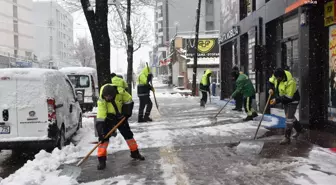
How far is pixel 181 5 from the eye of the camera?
71750 mm

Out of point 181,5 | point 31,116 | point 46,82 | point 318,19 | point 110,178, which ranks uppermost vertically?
point 181,5

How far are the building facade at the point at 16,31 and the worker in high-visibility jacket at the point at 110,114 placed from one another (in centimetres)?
6152

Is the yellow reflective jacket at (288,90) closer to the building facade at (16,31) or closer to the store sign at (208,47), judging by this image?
the store sign at (208,47)

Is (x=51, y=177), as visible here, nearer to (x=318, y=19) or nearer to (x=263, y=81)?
(x=318, y=19)

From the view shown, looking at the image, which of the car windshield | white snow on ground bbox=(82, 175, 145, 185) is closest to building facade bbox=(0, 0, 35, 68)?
the car windshield

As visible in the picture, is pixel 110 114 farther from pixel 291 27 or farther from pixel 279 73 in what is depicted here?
pixel 291 27

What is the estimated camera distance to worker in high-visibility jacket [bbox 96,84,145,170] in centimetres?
648

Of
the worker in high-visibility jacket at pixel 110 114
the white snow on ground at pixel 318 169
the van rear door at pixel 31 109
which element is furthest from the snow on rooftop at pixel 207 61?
the worker in high-visibility jacket at pixel 110 114

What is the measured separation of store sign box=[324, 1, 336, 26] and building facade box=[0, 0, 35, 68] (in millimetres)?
60745

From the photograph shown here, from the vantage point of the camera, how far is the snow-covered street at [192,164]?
5668 millimetres

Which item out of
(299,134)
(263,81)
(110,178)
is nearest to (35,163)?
(110,178)

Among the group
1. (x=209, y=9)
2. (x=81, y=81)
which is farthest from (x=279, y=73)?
(x=209, y=9)

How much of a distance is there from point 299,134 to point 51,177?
558 centimetres

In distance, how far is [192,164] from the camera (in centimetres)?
663
